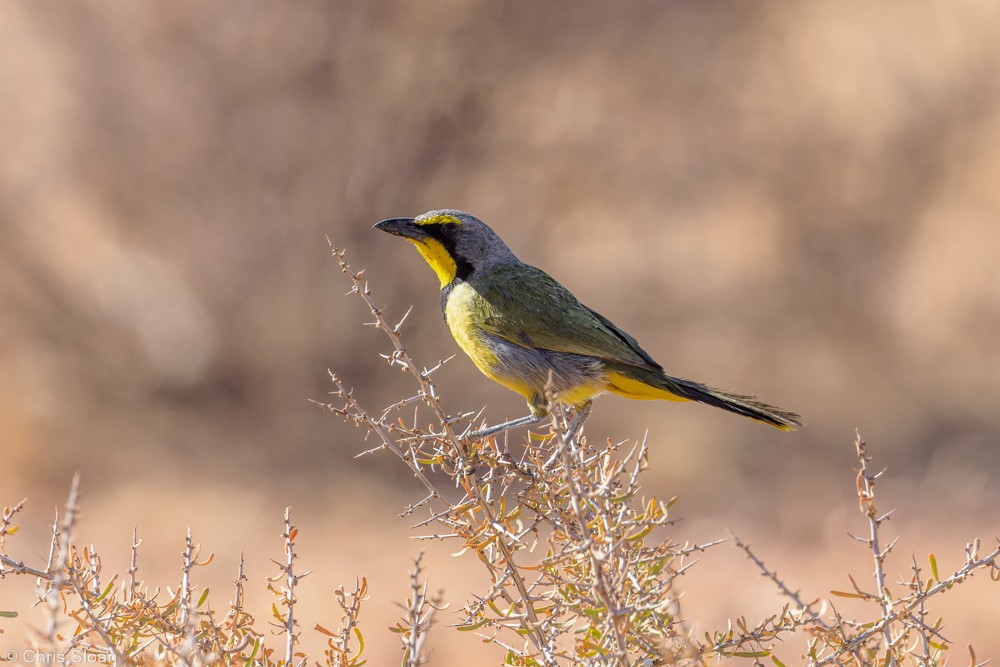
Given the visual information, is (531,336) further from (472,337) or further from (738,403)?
(738,403)

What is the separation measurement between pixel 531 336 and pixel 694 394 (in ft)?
2.20

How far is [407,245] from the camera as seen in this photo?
11406mm

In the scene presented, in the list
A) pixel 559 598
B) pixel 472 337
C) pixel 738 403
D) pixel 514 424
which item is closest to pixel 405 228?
pixel 472 337

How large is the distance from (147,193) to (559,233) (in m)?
4.26

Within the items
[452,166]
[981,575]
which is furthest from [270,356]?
[981,575]

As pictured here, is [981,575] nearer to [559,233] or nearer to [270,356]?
[559,233]

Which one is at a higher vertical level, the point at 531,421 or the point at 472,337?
the point at 472,337

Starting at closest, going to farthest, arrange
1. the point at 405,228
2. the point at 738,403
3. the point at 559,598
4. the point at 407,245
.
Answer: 1. the point at 559,598
2. the point at 738,403
3. the point at 405,228
4. the point at 407,245

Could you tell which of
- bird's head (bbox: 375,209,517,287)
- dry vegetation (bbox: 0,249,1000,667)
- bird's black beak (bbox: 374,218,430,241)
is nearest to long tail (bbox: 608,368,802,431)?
bird's head (bbox: 375,209,517,287)

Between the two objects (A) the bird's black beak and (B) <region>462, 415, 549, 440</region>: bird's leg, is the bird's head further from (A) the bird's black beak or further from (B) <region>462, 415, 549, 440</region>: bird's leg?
(B) <region>462, 415, 549, 440</region>: bird's leg

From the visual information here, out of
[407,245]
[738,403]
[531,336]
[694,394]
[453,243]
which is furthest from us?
[407,245]

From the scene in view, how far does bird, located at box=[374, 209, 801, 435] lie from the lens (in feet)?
13.3

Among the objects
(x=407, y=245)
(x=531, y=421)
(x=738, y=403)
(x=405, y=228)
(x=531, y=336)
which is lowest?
(x=738, y=403)

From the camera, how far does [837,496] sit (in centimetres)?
1027
